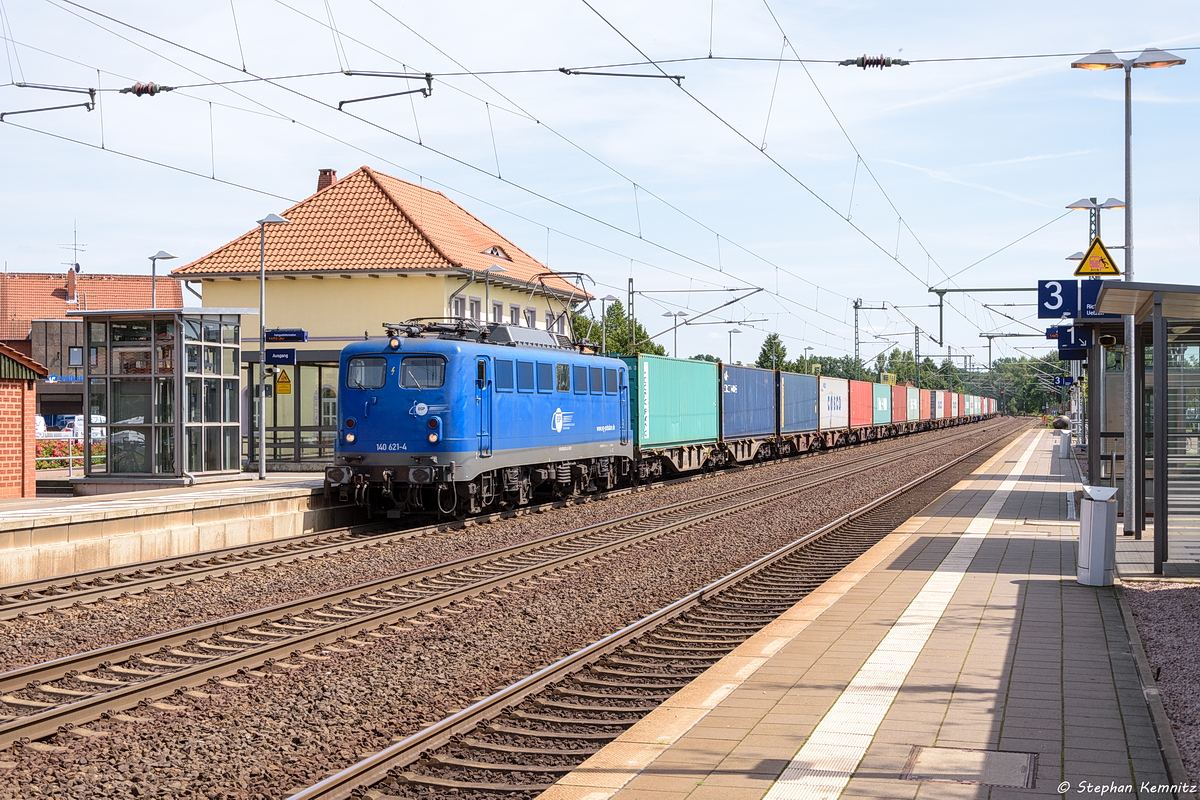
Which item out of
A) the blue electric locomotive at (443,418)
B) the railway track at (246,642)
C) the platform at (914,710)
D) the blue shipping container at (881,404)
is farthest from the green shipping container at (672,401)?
the blue shipping container at (881,404)

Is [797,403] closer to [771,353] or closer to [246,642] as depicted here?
[246,642]

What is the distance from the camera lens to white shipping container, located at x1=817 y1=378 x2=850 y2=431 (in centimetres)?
4466

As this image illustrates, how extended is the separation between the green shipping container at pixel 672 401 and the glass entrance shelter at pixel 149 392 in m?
9.89

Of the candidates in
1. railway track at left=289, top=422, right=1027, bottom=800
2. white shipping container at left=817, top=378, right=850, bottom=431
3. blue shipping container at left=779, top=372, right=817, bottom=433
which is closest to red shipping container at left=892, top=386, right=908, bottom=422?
white shipping container at left=817, top=378, right=850, bottom=431

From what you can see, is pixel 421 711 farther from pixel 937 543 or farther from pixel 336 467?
pixel 336 467

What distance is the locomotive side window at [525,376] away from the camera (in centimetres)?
1930

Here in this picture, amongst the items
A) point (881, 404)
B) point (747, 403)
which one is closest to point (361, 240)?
point (747, 403)

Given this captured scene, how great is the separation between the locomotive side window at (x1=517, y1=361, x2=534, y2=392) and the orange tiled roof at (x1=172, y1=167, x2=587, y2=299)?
39.5 feet

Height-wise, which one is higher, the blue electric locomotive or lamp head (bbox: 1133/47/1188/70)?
lamp head (bbox: 1133/47/1188/70)

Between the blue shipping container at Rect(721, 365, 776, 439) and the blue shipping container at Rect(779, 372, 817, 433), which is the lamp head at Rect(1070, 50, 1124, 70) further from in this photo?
the blue shipping container at Rect(779, 372, 817, 433)

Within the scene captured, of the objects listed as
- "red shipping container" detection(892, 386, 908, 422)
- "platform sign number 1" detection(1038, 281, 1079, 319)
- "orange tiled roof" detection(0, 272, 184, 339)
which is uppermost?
"orange tiled roof" detection(0, 272, 184, 339)

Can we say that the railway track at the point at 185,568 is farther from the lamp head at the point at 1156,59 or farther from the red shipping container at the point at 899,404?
the red shipping container at the point at 899,404

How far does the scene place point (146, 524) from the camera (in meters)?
14.7

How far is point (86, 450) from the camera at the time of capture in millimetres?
19969
